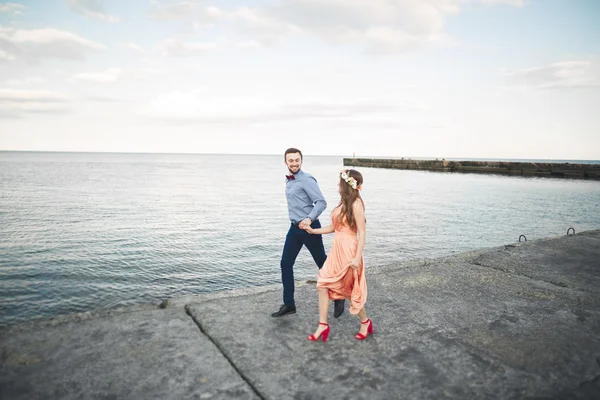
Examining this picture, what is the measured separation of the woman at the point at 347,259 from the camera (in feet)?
11.3

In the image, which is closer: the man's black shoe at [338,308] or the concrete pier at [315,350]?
the concrete pier at [315,350]

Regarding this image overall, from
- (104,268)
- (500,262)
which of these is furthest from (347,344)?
(104,268)

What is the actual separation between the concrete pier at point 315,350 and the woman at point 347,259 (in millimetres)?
365

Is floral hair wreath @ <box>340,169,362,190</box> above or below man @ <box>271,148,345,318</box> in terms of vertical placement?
above

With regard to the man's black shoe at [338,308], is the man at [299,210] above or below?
above

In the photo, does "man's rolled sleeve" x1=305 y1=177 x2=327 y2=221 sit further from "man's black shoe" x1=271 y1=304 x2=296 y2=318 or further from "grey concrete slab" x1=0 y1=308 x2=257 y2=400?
"grey concrete slab" x1=0 y1=308 x2=257 y2=400

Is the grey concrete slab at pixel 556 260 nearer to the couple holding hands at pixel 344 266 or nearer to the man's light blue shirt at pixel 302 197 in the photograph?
the couple holding hands at pixel 344 266

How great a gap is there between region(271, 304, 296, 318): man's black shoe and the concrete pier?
0.06 metres

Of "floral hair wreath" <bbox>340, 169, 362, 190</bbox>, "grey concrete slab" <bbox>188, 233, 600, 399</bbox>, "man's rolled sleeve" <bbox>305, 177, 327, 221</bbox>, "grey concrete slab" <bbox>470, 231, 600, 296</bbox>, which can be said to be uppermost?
"floral hair wreath" <bbox>340, 169, 362, 190</bbox>

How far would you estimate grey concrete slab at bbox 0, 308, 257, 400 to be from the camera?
8.16 feet

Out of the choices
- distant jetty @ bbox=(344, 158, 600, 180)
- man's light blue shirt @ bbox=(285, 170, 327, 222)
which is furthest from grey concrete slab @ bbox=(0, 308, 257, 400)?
distant jetty @ bbox=(344, 158, 600, 180)

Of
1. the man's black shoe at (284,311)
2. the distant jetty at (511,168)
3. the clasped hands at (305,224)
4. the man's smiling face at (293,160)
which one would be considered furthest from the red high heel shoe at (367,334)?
the distant jetty at (511,168)

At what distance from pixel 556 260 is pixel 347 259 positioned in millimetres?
4760

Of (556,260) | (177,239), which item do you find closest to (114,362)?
(556,260)
